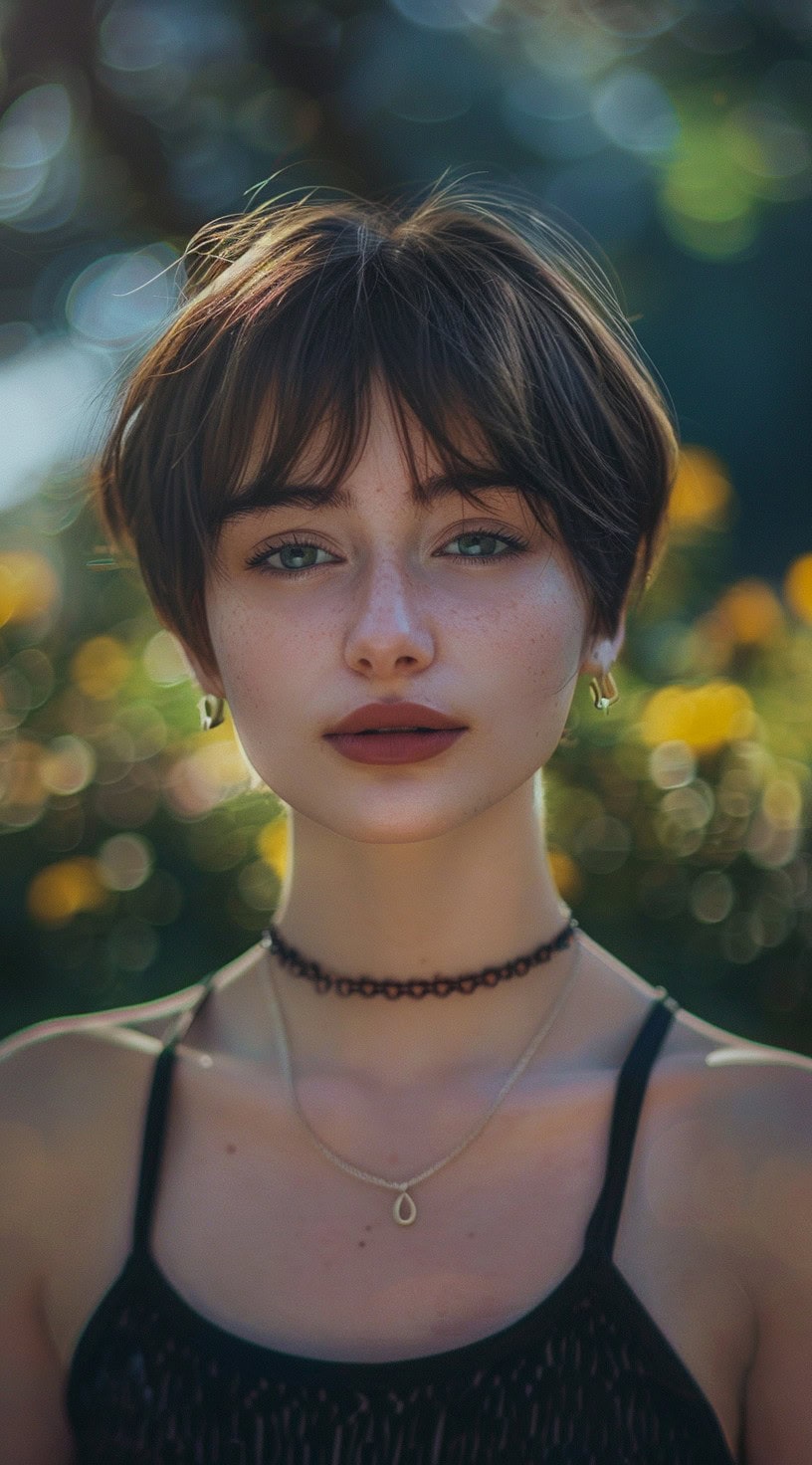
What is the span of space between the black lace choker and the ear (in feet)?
1.23

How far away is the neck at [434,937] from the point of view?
186 cm

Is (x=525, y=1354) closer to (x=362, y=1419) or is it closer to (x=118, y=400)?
(x=362, y=1419)

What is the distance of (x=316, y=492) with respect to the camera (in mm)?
1663

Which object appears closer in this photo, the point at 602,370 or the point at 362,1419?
the point at 362,1419

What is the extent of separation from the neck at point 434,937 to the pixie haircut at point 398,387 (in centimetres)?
34

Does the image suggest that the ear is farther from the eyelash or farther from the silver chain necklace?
the silver chain necklace

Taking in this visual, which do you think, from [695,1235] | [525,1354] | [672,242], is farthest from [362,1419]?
[672,242]

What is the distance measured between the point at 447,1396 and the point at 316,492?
1.09 meters

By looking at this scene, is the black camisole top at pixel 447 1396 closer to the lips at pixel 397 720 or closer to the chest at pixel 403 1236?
the chest at pixel 403 1236

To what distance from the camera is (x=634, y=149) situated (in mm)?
3414

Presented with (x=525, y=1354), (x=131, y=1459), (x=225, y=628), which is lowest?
(x=131, y=1459)

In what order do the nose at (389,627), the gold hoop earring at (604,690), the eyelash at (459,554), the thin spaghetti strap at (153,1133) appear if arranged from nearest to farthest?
the nose at (389,627), the eyelash at (459,554), the thin spaghetti strap at (153,1133), the gold hoop earring at (604,690)

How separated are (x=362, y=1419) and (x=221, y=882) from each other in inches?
49.3

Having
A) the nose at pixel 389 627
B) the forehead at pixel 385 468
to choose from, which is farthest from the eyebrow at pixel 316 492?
the nose at pixel 389 627
